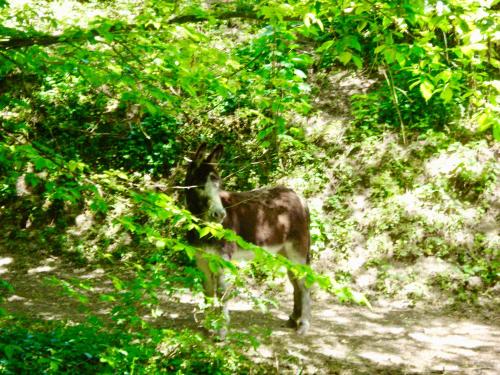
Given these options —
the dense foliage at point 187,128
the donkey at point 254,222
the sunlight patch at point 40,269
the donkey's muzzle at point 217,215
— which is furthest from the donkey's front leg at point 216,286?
the sunlight patch at point 40,269

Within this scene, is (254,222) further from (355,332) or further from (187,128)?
(187,128)

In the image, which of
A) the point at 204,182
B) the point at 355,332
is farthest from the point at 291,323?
the point at 204,182

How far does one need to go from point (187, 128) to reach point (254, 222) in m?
5.44

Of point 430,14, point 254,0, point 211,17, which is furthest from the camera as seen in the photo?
point 254,0

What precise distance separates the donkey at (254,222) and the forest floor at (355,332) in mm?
380

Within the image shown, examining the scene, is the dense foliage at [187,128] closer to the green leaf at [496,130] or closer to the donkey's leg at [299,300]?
the green leaf at [496,130]

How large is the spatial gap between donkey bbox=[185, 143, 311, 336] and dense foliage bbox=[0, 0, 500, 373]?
37cm

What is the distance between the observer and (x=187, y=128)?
10.6m

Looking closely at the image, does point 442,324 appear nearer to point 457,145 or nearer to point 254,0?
point 457,145

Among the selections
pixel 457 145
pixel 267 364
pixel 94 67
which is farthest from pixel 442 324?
pixel 94 67

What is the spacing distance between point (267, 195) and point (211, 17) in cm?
240

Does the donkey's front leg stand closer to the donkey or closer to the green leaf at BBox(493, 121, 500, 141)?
the donkey

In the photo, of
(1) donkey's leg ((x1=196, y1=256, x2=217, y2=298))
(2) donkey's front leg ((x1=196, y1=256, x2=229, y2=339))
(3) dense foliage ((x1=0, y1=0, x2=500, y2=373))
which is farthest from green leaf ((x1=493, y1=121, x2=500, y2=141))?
(1) donkey's leg ((x1=196, y1=256, x2=217, y2=298))

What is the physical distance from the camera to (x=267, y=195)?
19.4 ft
